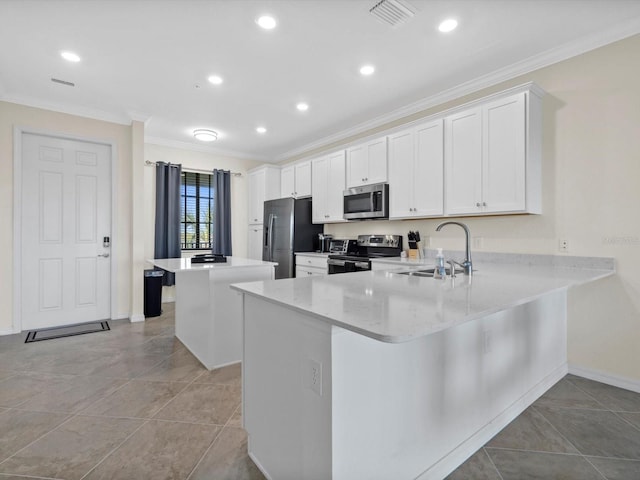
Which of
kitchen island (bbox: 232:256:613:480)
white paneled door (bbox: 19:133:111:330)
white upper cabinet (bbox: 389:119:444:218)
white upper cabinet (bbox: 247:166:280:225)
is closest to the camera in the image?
kitchen island (bbox: 232:256:613:480)

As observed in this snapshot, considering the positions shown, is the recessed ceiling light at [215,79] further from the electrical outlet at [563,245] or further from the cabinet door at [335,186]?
the electrical outlet at [563,245]

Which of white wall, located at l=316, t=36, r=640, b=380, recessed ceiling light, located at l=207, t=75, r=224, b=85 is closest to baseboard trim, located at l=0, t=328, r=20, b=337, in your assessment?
recessed ceiling light, located at l=207, t=75, r=224, b=85

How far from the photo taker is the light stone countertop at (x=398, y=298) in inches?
A: 37.9

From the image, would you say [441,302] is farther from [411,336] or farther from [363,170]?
[363,170]

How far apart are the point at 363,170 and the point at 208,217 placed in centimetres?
309

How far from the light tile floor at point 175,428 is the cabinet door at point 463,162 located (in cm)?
170

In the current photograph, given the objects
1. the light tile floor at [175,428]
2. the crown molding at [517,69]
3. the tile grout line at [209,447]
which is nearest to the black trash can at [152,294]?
the light tile floor at [175,428]

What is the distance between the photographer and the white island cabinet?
2.79 meters

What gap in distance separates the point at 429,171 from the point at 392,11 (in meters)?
1.60

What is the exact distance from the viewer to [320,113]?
421cm

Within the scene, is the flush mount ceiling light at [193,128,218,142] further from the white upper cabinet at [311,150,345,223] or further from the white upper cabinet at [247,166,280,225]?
the white upper cabinet at [311,150,345,223]

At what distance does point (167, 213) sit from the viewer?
522cm

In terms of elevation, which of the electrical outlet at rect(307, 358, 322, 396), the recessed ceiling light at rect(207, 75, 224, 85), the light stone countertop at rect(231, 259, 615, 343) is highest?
the recessed ceiling light at rect(207, 75, 224, 85)

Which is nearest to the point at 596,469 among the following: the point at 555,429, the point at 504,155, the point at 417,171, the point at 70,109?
the point at 555,429
